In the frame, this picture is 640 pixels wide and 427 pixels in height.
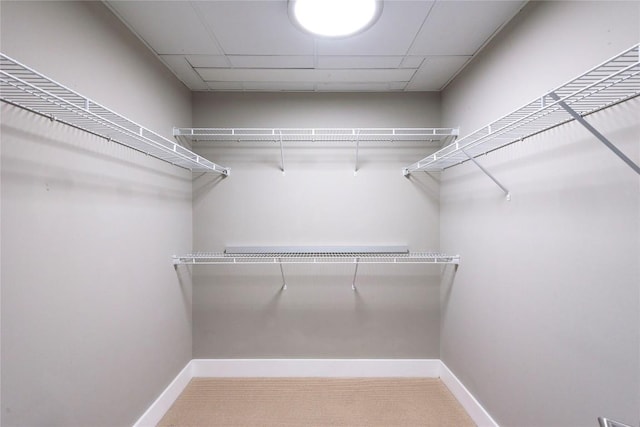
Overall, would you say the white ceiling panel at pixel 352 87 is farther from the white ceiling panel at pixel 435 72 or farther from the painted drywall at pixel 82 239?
the painted drywall at pixel 82 239

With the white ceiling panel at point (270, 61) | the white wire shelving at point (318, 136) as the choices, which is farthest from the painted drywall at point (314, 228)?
the white ceiling panel at point (270, 61)

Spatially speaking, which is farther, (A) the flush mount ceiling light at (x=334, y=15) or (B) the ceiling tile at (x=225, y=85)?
(B) the ceiling tile at (x=225, y=85)

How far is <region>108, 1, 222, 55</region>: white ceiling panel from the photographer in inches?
46.9

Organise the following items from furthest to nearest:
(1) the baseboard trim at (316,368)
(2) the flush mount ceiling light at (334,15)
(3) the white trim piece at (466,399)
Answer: (1) the baseboard trim at (316,368) < (3) the white trim piece at (466,399) < (2) the flush mount ceiling light at (334,15)

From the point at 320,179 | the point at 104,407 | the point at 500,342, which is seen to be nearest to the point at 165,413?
the point at 104,407

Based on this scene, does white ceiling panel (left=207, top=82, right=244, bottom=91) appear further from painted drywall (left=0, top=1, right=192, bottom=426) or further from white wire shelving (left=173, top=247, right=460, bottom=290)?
white wire shelving (left=173, top=247, right=460, bottom=290)

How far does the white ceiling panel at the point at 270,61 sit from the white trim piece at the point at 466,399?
7.44ft

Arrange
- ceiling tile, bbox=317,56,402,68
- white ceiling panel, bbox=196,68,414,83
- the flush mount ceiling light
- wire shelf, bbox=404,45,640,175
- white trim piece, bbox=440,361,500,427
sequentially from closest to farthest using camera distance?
1. wire shelf, bbox=404,45,640,175
2. the flush mount ceiling light
3. white trim piece, bbox=440,361,500,427
4. ceiling tile, bbox=317,56,402,68
5. white ceiling panel, bbox=196,68,414,83

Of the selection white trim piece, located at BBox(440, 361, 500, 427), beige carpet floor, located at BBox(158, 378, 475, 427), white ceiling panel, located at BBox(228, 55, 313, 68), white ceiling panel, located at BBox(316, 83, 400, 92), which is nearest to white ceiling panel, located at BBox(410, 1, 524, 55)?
white ceiling panel, located at BBox(316, 83, 400, 92)

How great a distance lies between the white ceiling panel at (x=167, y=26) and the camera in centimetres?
119

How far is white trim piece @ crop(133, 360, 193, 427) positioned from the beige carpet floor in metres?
0.04

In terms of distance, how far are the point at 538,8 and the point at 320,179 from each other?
56.4 inches

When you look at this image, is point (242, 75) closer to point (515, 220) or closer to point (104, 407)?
point (515, 220)

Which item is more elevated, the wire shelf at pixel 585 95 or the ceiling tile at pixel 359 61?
the ceiling tile at pixel 359 61
